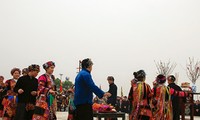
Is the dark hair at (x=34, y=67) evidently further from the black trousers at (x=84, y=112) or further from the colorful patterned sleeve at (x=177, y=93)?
the colorful patterned sleeve at (x=177, y=93)

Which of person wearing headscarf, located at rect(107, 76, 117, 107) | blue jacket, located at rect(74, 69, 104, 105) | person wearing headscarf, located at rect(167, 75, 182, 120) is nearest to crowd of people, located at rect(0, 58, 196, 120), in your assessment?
blue jacket, located at rect(74, 69, 104, 105)

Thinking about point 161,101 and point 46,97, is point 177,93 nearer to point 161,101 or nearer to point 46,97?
point 161,101

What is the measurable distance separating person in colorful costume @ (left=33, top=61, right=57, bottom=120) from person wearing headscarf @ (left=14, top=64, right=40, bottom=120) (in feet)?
1.22

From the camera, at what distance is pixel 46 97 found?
23.7 feet

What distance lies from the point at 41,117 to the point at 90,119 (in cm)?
128

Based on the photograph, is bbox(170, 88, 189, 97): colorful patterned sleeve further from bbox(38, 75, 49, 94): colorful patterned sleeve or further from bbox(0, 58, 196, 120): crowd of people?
bbox(38, 75, 49, 94): colorful patterned sleeve

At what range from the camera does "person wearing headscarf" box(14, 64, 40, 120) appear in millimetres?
7566

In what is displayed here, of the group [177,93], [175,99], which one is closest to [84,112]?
[177,93]

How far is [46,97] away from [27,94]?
0.72m

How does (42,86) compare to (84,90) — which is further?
(42,86)

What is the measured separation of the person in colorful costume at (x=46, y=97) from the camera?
23.4ft

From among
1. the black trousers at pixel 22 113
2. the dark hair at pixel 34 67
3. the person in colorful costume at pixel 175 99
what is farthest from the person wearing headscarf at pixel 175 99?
the black trousers at pixel 22 113

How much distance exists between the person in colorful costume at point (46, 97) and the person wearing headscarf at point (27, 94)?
1.22ft

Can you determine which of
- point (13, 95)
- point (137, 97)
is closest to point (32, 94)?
point (13, 95)
